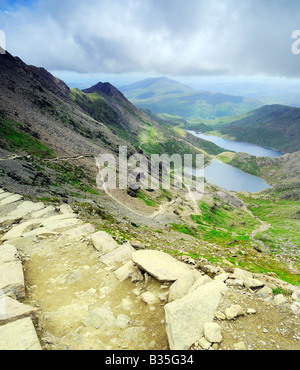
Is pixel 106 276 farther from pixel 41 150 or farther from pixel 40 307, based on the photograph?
pixel 41 150

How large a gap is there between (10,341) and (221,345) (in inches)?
382

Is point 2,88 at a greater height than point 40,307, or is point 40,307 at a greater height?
point 2,88

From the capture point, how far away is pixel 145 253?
17.3m

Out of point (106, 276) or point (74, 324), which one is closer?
point (74, 324)

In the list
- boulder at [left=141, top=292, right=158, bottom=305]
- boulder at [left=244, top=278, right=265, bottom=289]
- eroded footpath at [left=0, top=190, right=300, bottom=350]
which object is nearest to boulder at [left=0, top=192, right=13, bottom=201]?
eroded footpath at [left=0, top=190, right=300, bottom=350]

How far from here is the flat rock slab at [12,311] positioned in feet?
33.3

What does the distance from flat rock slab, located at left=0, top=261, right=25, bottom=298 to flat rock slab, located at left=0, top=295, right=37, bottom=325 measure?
4.30 ft

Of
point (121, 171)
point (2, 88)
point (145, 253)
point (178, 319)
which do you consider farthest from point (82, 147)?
point (178, 319)

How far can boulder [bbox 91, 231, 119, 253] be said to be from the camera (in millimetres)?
19422

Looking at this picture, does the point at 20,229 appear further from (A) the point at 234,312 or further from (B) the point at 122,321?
(A) the point at 234,312

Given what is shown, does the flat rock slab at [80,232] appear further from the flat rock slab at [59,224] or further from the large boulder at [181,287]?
the large boulder at [181,287]

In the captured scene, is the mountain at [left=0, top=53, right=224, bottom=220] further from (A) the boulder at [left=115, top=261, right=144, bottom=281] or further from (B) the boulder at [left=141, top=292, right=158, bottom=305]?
(B) the boulder at [left=141, top=292, right=158, bottom=305]

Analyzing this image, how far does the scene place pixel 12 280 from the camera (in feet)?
44.0

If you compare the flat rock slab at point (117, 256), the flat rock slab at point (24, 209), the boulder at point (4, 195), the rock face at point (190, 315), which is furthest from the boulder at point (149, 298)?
the boulder at point (4, 195)
